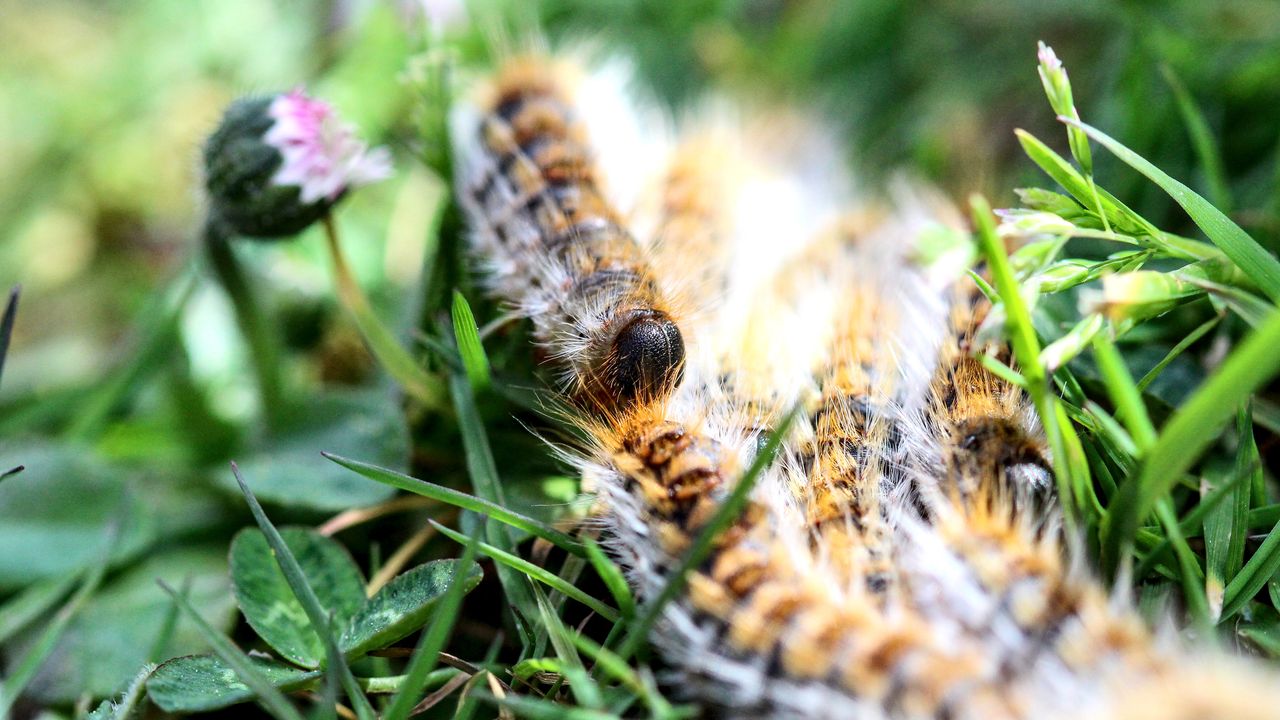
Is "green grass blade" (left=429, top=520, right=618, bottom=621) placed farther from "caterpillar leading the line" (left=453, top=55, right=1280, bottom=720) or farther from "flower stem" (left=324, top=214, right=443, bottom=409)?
"flower stem" (left=324, top=214, right=443, bottom=409)

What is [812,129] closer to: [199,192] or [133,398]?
[199,192]

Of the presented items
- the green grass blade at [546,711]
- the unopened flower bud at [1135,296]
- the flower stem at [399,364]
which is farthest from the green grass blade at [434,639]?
the unopened flower bud at [1135,296]

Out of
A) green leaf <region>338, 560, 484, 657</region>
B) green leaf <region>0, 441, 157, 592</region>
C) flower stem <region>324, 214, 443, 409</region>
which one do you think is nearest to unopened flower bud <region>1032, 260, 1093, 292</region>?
green leaf <region>338, 560, 484, 657</region>

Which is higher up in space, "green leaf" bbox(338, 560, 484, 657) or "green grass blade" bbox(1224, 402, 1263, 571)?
"green grass blade" bbox(1224, 402, 1263, 571)

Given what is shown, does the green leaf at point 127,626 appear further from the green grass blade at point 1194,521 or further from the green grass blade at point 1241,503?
the green grass blade at point 1241,503

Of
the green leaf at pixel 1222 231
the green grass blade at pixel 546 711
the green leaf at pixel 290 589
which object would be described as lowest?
the green leaf at pixel 290 589

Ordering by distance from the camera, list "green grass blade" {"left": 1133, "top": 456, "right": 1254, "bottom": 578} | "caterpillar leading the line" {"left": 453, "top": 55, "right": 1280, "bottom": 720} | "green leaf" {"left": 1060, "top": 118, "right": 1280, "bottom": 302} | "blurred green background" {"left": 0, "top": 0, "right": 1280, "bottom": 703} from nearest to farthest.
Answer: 1. "caterpillar leading the line" {"left": 453, "top": 55, "right": 1280, "bottom": 720}
2. "green grass blade" {"left": 1133, "top": 456, "right": 1254, "bottom": 578}
3. "green leaf" {"left": 1060, "top": 118, "right": 1280, "bottom": 302}
4. "blurred green background" {"left": 0, "top": 0, "right": 1280, "bottom": 703}
